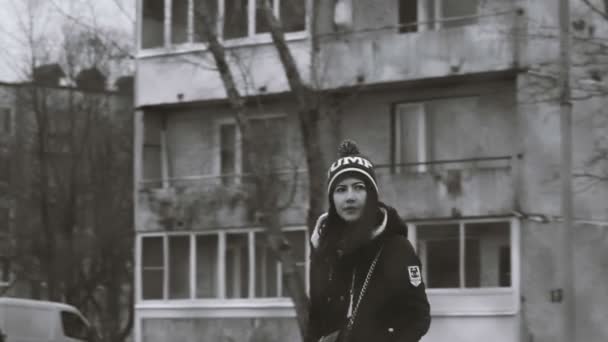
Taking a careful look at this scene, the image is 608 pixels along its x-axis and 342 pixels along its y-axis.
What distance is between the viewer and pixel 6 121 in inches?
2146

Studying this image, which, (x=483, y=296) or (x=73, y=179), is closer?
(x=483, y=296)

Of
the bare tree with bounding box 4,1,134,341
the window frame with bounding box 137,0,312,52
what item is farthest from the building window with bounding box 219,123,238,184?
the bare tree with bounding box 4,1,134,341

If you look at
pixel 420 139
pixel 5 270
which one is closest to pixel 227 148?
pixel 420 139

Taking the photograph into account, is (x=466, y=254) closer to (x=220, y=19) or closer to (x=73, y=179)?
(x=220, y=19)

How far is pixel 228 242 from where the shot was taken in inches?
1406

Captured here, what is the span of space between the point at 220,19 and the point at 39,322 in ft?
22.4

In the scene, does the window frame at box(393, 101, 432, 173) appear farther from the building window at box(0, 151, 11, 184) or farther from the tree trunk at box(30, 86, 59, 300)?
the building window at box(0, 151, 11, 184)

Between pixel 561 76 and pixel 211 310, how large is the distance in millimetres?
15727

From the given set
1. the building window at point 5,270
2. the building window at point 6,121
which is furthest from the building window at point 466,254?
the building window at point 6,121

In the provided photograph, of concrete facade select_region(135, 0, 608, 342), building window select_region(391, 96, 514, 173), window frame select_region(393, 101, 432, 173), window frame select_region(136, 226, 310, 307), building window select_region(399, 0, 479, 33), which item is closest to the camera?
concrete facade select_region(135, 0, 608, 342)

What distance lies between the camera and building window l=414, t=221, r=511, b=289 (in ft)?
101

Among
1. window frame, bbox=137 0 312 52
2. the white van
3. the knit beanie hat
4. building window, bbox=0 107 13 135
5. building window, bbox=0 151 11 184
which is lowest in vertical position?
the white van

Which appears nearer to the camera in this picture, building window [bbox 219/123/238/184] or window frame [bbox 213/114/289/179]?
window frame [bbox 213/114/289/179]

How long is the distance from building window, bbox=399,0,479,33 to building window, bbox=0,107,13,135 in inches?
928
